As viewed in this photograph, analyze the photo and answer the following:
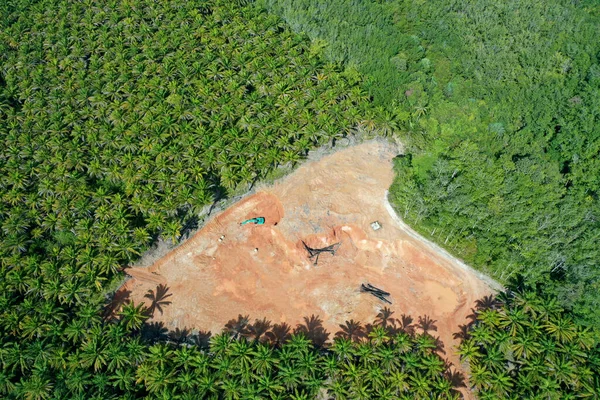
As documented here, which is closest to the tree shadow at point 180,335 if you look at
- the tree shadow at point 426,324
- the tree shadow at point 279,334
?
the tree shadow at point 279,334

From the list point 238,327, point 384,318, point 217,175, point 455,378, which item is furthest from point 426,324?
point 217,175

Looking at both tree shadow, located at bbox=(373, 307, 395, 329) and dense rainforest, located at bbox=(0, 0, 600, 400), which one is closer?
dense rainforest, located at bbox=(0, 0, 600, 400)

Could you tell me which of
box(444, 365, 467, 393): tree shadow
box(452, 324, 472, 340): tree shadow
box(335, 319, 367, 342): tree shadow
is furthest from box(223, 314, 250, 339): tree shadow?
box(452, 324, 472, 340): tree shadow

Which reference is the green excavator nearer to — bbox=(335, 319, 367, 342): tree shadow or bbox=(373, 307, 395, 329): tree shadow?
bbox=(335, 319, 367, 342): tree shadow

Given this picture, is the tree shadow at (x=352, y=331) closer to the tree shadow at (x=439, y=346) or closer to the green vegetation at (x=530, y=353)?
the tree shadow at (x=439, y=346)

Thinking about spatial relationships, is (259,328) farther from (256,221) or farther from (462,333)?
(462,333)

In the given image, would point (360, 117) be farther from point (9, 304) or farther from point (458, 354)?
point (9, 304)
